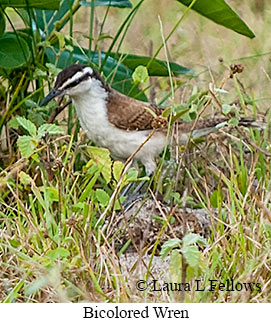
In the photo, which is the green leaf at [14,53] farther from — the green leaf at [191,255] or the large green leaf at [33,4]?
the green leaf at [191,255]

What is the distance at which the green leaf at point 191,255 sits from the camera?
3.18 m

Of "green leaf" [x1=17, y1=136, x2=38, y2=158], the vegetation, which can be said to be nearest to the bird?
the vegetation

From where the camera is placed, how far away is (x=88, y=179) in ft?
13.6

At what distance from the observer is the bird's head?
15.1 ft

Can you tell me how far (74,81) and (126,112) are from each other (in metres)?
0.39

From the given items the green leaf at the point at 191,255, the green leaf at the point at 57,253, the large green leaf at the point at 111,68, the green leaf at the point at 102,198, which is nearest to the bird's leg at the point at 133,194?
the large green leaf at the point at 111,68

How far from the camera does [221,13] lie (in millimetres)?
4633

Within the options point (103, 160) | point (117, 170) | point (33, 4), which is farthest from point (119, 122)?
point (117, 170)

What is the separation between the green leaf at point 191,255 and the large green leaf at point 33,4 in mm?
1624

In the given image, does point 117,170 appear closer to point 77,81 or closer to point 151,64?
point 77,81

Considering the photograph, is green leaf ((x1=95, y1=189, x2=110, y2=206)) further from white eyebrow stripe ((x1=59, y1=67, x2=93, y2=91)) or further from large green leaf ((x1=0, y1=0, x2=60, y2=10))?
large green leaf ((x1=0, y1=0, x2=60, y2=10))

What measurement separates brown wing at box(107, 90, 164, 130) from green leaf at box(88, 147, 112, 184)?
99cm

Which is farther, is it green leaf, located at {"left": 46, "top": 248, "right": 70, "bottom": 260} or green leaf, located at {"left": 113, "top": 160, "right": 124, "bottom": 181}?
green leaf, located at {"left": 113, "top": 160, "right": 124, "bottom": 181}
